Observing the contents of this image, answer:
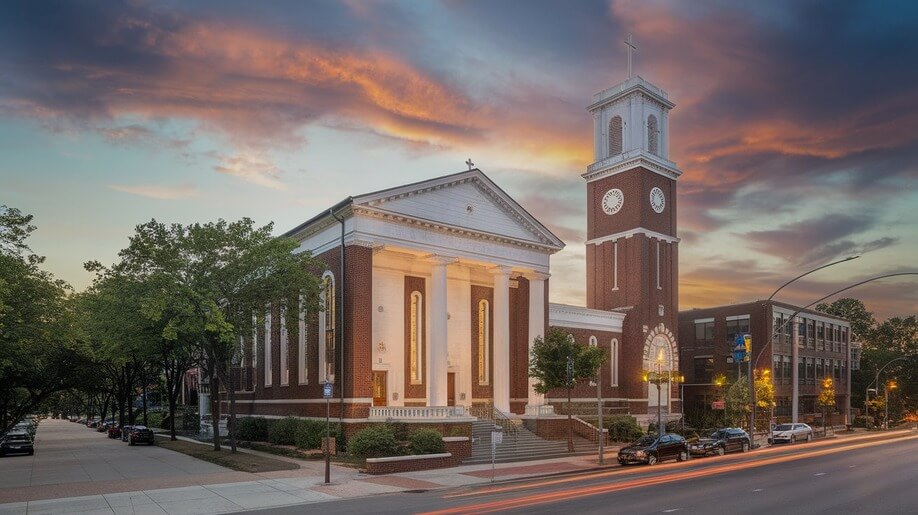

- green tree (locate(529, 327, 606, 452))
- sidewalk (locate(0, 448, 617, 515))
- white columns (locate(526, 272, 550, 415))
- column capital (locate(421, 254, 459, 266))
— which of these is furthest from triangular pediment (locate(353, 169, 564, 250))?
sidewalk (locate(0, 448, 617, 515))

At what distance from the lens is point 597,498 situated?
22.9 m

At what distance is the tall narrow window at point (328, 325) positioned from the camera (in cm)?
4357

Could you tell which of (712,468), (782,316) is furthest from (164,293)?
(782,316)

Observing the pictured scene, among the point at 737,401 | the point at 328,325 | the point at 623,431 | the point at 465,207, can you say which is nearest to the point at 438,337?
the point at 328,325

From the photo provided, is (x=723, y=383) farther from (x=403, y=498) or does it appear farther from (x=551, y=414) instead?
(x=403, y=498)

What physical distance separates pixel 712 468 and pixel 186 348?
112ft

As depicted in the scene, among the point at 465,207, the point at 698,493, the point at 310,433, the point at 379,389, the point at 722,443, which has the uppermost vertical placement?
the point at 465,207

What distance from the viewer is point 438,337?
4391 cm

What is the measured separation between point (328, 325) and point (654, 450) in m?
19.8

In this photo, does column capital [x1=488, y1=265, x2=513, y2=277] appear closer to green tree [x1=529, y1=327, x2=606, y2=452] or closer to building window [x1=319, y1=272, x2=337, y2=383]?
green tree [x1=529, y1=327, x2=606, y2=452]

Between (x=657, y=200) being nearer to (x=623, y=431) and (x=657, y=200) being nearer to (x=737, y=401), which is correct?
(x=737, y=401)

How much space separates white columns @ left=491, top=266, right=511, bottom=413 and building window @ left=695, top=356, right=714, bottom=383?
34849 millimetres

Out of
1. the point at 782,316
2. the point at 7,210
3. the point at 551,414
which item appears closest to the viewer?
the point at 7,210

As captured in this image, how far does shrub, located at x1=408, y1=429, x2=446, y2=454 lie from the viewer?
34156 mm
